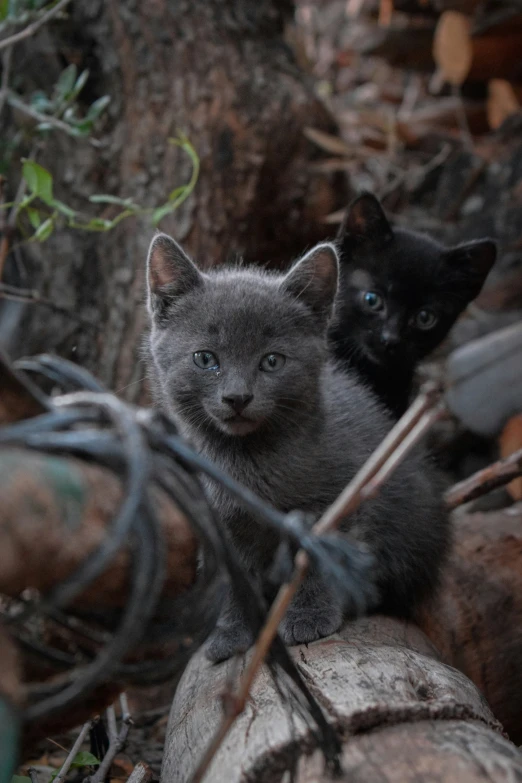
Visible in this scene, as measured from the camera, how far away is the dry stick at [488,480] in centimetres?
298

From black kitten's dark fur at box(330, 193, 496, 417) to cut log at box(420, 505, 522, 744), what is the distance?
2.11ft

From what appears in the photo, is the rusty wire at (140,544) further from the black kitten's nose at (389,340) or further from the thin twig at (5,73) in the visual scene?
the thin twig at (5,73)

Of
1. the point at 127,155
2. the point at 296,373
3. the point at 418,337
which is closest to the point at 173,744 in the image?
the point at 296,373

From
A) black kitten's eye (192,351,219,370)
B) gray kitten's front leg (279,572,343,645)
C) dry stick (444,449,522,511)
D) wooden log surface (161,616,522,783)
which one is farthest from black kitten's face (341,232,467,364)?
wooden log surface (161,616,522,783)

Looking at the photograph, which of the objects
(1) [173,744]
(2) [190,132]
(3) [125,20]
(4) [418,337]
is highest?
(3) [125,20]

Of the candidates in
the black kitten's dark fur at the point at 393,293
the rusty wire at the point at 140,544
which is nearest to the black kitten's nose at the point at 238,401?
the rusty wire at the point at 140,544

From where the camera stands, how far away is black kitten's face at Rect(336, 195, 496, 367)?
10.3 feet

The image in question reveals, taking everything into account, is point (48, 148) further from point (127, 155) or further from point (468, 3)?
point (468, 3)

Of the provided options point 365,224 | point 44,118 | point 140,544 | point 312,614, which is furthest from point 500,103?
point 140,544

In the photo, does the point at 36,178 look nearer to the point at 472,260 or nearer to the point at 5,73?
the point at 5,73

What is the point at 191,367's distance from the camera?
227 centimetres

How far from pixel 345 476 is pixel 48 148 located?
82.7 inches

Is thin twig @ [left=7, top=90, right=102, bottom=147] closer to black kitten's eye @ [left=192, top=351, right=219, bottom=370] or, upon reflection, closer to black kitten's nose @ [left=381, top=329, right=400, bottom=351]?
black kitten's eye @ [left=192, top=351, right=219, bottom=370]

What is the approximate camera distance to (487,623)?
2760 millimetres
